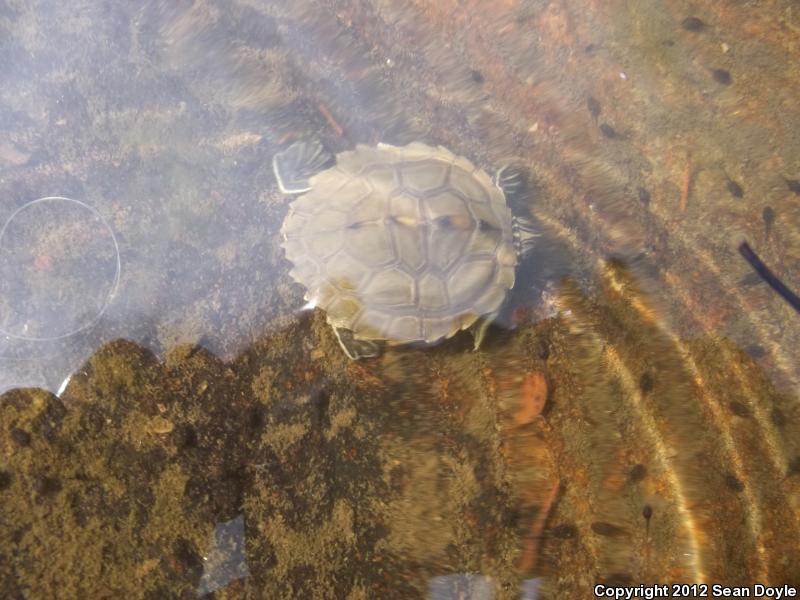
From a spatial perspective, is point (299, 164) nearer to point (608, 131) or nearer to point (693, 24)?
point (608, 131)

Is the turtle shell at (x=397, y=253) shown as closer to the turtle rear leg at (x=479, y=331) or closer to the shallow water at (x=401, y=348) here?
the turtle rear leg at (x=479, y=331)

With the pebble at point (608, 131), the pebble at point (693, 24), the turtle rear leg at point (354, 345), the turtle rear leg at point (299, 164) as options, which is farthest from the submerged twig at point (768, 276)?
the turtle rear leg at point (299, 164)

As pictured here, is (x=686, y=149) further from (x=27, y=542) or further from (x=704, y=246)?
(x=27, y=542)

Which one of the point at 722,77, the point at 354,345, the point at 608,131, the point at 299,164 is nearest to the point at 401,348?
the point at 354,345

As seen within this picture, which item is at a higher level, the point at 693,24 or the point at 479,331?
the point at 693,24

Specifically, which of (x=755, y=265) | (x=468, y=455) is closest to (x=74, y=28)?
(x=468, y=455)

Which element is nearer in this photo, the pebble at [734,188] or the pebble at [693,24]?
the pebble at [734,188]

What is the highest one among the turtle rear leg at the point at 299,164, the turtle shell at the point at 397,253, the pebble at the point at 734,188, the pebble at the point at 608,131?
the pebble at the point at 608,131
